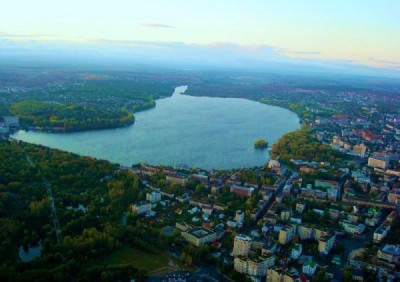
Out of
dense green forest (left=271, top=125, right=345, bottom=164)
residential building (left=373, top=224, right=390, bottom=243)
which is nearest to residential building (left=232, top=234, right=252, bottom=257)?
residential building (left=373, top=224, right=390, bottom=243)

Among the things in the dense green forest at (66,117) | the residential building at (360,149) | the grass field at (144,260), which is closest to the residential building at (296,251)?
the grass field at (144,260)

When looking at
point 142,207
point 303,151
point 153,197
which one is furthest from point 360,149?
point 142,207

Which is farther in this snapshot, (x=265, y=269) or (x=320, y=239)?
(x=320, y=239)

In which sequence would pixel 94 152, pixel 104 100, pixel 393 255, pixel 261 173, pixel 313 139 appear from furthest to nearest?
Answer: pixel 104 100 → pixel 313 139 → pixel 94 152 → pixel 261 173 → pixel 393 255

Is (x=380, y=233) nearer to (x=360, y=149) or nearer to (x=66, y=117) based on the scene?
(x=360, y=149)

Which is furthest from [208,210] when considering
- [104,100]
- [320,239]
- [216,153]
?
[104,100]

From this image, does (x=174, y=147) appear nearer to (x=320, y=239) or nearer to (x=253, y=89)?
(x=320, y=239)
